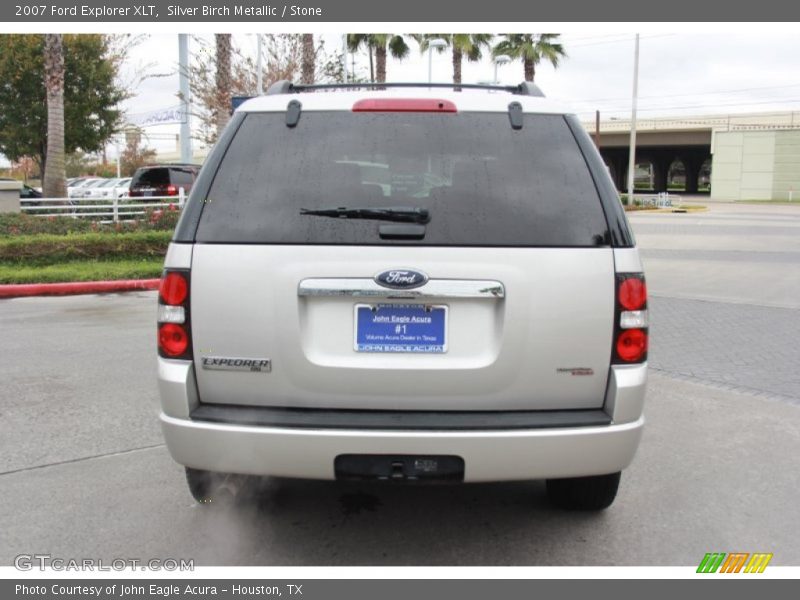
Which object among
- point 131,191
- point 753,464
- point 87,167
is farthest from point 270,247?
point 87,167

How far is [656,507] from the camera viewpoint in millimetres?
3822

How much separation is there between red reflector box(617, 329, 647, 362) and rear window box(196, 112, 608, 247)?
0.40m

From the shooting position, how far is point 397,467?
288 cm

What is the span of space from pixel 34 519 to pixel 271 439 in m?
1.55

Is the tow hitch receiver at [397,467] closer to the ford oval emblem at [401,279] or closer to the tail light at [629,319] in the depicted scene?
the ford oval emblem at [401,279]

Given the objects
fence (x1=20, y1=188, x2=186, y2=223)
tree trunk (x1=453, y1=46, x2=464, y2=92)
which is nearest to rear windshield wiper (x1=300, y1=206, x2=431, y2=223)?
fence (x1=20, y1=188, x2=186, y2=223)

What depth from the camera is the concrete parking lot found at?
3357mm

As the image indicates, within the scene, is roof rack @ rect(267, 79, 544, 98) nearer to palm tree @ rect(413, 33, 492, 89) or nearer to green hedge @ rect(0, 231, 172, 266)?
green hedge @ rect(0, 231, 172, 266)

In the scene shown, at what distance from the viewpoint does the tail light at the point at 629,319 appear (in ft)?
9.71

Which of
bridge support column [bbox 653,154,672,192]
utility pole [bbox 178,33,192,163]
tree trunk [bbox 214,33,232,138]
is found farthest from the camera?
bridge support column [bbox 653,154,672,192]

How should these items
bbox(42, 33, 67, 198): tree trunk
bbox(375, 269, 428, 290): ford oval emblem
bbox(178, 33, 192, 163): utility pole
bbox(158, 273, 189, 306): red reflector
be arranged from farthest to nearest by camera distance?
bbox(178, 33, 192, 163): utility pole → bbox(42, 33, 67, 198): tree trunk → bbox(158, 273, 189, 306): red reflector → bbox(375, 269, 428, 290): ford oval emblem

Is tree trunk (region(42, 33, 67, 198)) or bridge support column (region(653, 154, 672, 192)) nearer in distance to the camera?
tree trunk (region(42, 33, 67, 198))

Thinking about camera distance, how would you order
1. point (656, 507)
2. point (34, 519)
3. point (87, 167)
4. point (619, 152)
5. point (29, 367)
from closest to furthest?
point (34, 519)
point (656, 507)
point (29, 367)
point (87, 167)
point (619, 152)

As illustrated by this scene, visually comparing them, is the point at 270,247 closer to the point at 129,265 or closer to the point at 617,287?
the point at 617,287
